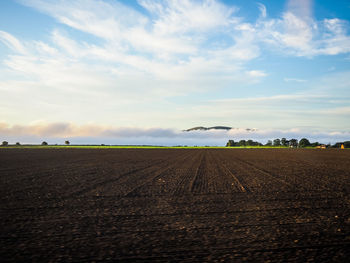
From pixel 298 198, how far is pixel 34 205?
32.7 ft

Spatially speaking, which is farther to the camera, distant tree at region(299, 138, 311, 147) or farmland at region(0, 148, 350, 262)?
distant tree at region(299, 138, 311, 147)

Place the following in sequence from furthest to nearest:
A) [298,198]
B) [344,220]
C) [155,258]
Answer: [298,198], [344,220], [155,258]

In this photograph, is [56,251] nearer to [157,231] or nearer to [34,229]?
[34,229]

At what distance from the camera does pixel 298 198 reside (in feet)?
33.4

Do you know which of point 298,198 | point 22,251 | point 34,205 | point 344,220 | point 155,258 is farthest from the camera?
point 298,198

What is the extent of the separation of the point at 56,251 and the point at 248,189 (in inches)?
363

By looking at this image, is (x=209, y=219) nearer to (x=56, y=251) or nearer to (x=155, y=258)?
(x=155, y=258)

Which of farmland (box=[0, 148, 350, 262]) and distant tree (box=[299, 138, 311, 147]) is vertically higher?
distant tree (box=[299, 138, 311, 147])

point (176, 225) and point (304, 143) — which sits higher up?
point (304, 143)

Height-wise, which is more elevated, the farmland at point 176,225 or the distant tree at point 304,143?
the distant tree at point 304,143

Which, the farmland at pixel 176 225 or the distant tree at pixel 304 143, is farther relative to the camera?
the distant tree at pixel 304 143

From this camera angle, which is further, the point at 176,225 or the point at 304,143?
the point at 304,143

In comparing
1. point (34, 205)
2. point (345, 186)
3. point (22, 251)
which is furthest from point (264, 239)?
point (345, 186)

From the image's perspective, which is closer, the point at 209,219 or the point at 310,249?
the point at 310,249
